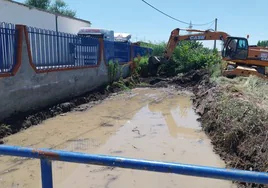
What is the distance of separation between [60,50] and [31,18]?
12506 mm

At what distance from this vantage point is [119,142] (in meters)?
6.32

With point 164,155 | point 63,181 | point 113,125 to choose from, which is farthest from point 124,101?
point 63,181

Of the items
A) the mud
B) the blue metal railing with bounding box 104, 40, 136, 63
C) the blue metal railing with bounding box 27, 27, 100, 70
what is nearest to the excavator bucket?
the blue metal railing with bounding box 104, 40, 136, 63

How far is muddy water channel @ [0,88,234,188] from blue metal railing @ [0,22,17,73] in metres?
1.76

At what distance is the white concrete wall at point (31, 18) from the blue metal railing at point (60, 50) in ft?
29.1

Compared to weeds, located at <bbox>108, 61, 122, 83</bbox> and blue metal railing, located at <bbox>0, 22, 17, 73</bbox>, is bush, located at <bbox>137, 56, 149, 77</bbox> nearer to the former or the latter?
weeds, located at <bbox>108, 61, 122, 83</bbox>

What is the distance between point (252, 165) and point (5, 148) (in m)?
3.94

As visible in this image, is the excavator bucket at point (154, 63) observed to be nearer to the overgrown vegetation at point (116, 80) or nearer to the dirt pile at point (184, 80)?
the dirt pile at point (184, 80)

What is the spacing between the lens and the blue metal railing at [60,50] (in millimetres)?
8364

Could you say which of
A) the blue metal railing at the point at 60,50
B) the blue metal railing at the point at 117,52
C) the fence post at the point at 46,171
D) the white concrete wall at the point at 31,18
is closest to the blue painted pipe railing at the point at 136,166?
the fence post at the point at 46,171

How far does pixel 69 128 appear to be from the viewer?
7.21 meters

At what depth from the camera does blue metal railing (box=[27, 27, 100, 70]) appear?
8364mm

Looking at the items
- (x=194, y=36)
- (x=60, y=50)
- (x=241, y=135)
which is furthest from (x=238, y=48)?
(x=241, y=135)

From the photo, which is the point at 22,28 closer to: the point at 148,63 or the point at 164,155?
the point at 164,155
